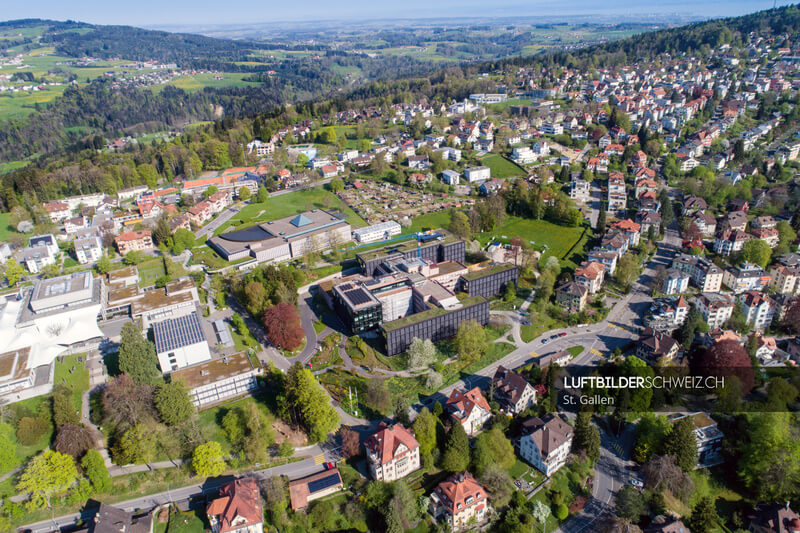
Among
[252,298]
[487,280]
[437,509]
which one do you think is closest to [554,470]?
[437,509]

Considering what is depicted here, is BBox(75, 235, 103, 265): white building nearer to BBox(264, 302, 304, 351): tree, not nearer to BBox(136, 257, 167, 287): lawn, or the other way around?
BBox(136, 257, 167, 287): lawn

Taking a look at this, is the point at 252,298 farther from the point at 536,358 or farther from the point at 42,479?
the point at 536,358

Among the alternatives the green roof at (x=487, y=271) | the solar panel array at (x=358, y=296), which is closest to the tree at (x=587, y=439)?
the green roof at (x=487, y=271)

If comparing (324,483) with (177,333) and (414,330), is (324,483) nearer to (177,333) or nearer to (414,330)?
(414,330)

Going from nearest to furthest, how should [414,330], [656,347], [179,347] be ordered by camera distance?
[656,347], [179,347], [414,330]

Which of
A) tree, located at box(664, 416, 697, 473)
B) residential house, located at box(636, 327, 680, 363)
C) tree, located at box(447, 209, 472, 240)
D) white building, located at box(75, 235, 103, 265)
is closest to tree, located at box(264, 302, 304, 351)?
tree, located at box(447, 209, 472, 240)

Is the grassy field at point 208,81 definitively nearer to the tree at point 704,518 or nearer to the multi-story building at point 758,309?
the multi-story building at point 758,309

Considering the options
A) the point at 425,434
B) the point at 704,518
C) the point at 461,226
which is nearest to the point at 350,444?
the point at 425,434
